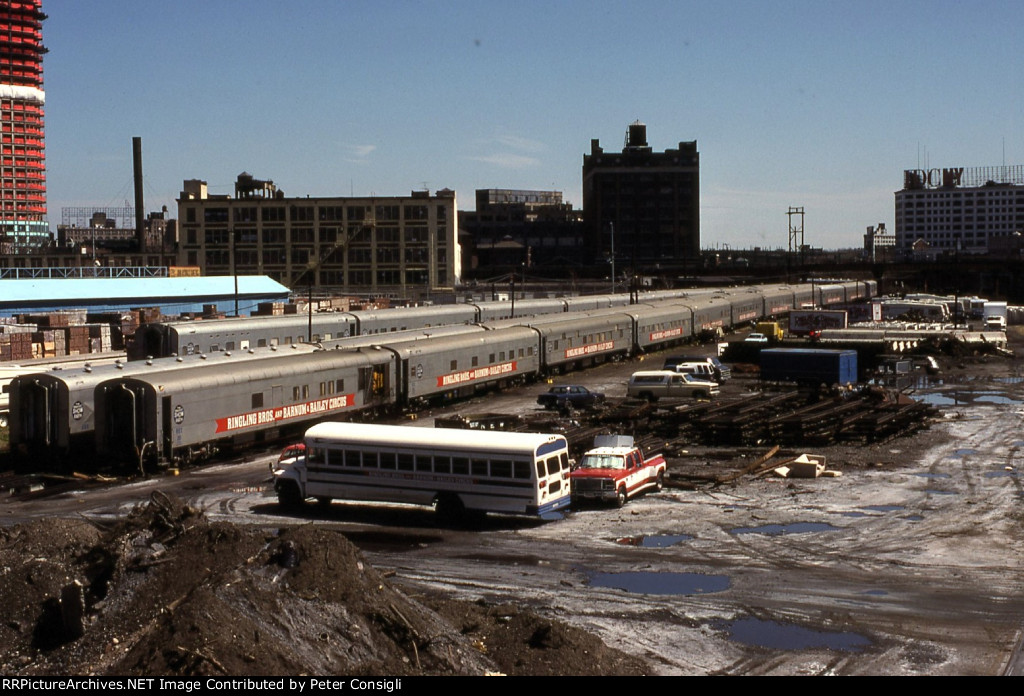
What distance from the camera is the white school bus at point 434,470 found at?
2552cm

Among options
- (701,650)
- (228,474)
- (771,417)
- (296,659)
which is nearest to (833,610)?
(701,650)

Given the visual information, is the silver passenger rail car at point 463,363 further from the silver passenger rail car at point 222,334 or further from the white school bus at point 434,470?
the white school bus at point 434,470

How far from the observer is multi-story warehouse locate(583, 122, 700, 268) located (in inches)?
7598

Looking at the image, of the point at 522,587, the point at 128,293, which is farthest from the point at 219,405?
the point at 128,293

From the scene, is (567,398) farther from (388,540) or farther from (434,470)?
(388,540)

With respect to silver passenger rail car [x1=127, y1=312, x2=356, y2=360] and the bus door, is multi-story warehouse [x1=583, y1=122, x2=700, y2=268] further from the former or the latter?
the bus door

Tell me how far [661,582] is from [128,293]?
61456 millimetres

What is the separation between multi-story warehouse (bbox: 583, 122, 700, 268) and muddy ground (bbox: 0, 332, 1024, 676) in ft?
544

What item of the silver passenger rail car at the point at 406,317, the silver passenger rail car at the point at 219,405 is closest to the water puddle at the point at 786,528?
the silver passenger rail car at the point at 219,405

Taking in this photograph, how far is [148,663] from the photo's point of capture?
1366cm

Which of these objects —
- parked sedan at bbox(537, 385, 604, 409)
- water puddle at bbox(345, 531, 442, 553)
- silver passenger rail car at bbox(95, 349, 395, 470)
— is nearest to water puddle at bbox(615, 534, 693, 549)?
water puddle at bbox(345, 531, 442, 553)

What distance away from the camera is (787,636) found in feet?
57.5

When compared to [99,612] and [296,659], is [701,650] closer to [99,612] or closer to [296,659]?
[296,659]

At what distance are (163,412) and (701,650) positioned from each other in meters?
20.0
